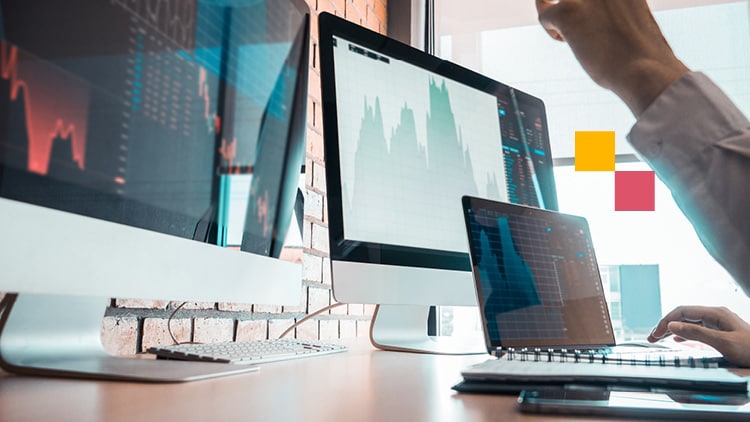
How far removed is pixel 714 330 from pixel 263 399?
2.02 feet

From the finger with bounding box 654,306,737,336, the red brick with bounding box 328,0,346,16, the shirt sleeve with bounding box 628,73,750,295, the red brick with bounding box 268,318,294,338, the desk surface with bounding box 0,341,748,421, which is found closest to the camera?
the desk surface with bounding box 0,341,748,421

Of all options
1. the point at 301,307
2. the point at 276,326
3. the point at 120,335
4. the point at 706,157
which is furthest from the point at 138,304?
the point at 706,157

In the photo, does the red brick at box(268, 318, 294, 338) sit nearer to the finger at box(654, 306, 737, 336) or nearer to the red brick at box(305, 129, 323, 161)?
the red brick at box(305, 129, 323, 161)

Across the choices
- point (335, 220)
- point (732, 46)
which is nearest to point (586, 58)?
point (335, 220)

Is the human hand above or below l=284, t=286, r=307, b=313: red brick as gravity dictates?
above

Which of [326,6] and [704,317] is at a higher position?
[326,6]

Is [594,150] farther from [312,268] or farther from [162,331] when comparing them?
[162,331]

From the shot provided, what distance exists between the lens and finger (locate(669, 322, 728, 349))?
77 centimetres

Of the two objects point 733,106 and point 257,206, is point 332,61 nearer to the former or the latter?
point 257,206

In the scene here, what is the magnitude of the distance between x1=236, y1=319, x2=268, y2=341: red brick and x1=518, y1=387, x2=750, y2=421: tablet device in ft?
3.17

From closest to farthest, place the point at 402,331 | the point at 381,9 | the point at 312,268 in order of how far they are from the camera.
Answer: the point at 402,331
the point at 312,268
the point at 381,9

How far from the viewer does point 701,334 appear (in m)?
0.79

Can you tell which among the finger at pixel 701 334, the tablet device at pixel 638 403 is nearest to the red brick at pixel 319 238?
the finger at pixel 701 334

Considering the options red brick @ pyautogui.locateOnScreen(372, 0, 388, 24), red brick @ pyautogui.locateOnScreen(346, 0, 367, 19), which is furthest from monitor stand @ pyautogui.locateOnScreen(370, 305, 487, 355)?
red brick @ pyautogui.locateOnScreen(372, 0, 388, 24)
